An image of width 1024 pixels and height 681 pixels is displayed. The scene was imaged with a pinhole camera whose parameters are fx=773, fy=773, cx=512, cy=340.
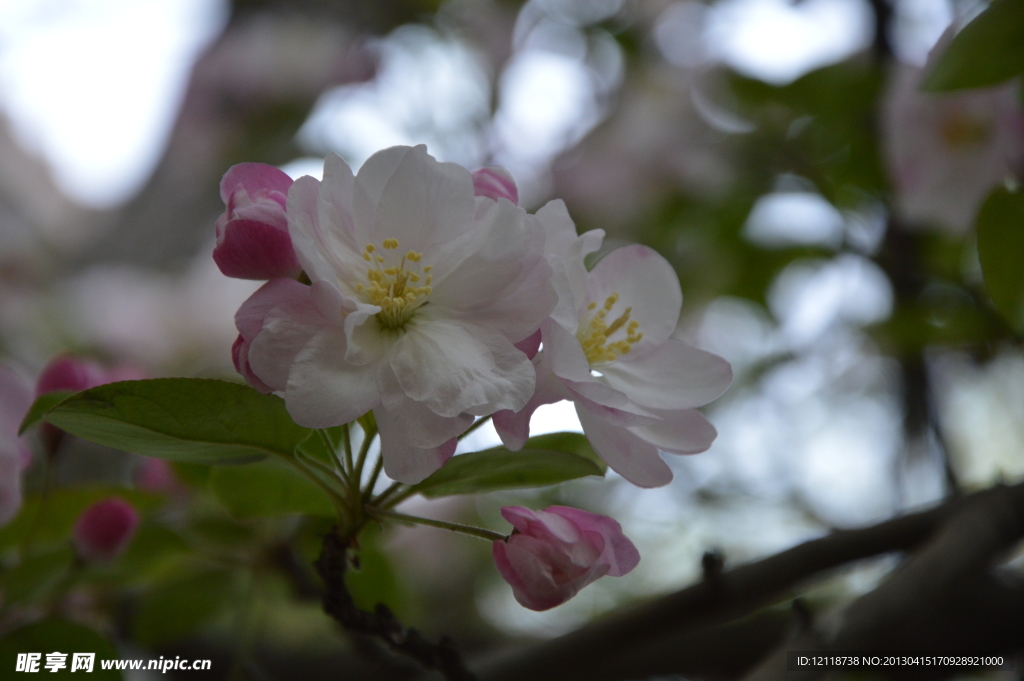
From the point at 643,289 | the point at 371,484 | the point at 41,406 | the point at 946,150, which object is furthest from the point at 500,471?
the point at 946,150

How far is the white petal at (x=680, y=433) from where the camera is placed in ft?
2.02

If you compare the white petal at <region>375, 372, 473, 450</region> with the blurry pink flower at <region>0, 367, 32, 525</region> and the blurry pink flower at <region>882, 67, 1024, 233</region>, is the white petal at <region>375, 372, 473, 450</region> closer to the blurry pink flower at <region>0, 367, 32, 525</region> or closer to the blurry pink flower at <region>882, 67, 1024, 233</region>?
the blurry pink flower at <region>0, 367, 32, 525</region>

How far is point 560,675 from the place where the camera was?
81 cm

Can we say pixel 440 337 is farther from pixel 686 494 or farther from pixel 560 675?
pixel 686 494

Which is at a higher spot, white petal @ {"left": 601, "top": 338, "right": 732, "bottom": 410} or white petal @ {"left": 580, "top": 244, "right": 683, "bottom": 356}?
white petal @ {"left": 580, "top": 244, "right": 683, "bottom": 356}

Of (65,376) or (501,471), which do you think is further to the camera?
(65,376)

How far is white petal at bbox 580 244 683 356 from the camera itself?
0.70 metres

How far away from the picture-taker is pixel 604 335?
68cm

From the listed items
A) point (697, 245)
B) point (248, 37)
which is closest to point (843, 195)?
point (697, 245)

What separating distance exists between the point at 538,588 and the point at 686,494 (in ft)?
4.69

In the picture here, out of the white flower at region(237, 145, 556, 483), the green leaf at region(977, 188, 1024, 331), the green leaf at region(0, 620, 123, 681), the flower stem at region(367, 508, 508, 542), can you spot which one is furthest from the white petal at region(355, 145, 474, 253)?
the green leaf at region(977, 188, 1024, 331)

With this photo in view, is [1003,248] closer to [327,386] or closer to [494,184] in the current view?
[494,184]

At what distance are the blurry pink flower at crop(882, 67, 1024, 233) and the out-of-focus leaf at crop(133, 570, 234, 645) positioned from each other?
3.89 ft

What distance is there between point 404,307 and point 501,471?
16 centimetres
